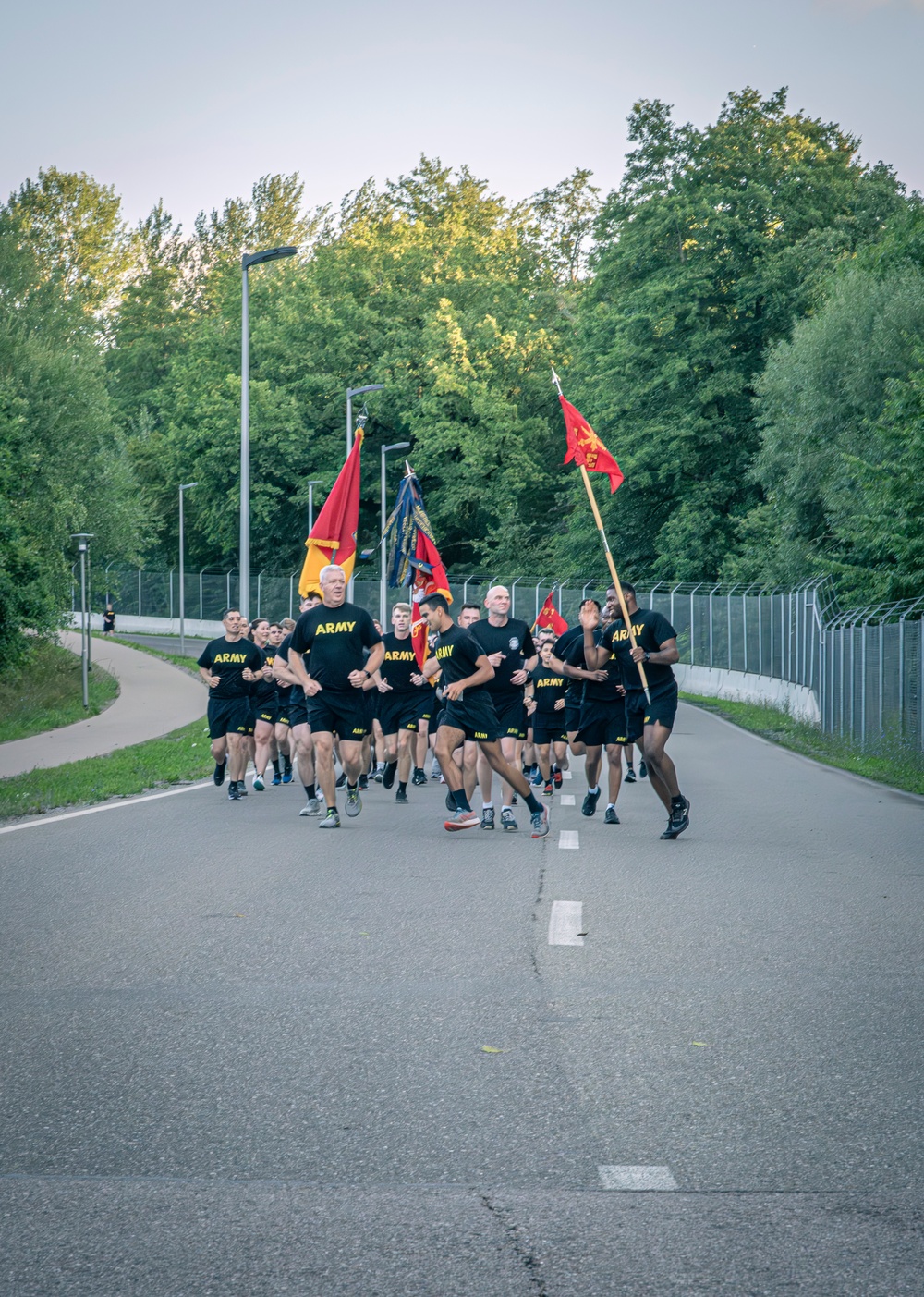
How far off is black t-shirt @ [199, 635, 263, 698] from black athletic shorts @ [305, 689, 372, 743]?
2.72 m

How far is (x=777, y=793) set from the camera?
16641 millimetres

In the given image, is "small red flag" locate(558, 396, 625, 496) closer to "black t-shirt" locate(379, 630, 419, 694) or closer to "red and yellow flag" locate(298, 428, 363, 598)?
"black t-shirt" locate(379, 630, 419, 694)

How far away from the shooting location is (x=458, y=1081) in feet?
16.7

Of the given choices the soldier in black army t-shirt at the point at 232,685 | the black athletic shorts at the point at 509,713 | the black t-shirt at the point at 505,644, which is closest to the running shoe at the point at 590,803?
the black athletic shorts at the point at 509,713

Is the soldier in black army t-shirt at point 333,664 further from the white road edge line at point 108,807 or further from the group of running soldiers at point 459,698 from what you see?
the white road edge line at point 108,807

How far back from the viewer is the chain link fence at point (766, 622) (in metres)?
22.6

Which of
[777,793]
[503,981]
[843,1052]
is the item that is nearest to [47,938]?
[503,981]

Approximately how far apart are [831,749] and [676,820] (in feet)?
42.2

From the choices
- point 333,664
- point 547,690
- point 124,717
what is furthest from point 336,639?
point 124,717

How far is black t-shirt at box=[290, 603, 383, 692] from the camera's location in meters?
13.2

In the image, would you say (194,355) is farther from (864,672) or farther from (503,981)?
(503,981)

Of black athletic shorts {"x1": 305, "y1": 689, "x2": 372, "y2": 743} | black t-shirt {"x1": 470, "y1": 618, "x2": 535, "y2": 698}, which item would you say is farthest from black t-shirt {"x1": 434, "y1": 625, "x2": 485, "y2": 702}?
black athletic shorts {"x1": 305, "y1": 689, "x2": 372, "y2": 743}

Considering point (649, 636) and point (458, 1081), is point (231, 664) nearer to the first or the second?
point (649, 636)

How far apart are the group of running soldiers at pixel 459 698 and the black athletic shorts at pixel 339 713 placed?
0.04 ft
